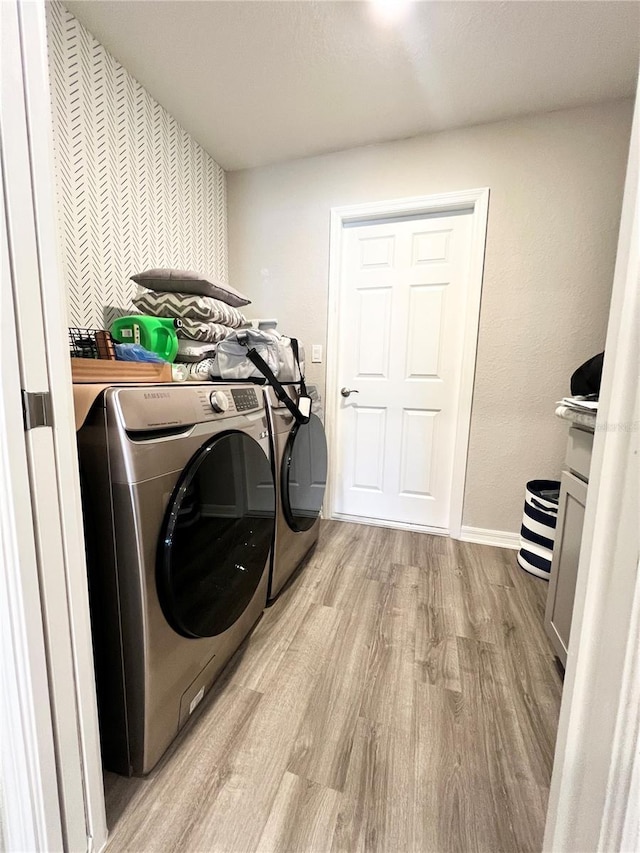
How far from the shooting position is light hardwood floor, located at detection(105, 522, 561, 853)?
0.78m

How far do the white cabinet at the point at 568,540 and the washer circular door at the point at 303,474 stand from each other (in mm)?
1029

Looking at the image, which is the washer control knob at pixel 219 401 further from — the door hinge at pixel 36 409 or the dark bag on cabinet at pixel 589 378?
the dark bag on cabinet at pixel 589 378

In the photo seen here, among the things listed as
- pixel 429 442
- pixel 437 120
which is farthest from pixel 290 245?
pixel 429 442

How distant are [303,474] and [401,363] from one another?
1059mm

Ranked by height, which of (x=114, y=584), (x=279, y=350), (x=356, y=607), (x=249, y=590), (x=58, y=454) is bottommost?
(x=356, y=607)

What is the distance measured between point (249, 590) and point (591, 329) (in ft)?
7.03

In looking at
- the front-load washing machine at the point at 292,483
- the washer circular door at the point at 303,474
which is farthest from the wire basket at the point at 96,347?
the washer circular door at the point at 303,474

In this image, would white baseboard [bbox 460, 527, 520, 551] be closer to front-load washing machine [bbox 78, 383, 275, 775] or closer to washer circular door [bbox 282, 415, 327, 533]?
washer circular door [bbox 282, 415, 327, 533]

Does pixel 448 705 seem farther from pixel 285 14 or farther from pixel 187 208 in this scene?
pixel 187 208

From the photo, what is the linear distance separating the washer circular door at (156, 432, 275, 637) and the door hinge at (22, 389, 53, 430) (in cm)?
30

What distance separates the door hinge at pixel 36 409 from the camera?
558 mm

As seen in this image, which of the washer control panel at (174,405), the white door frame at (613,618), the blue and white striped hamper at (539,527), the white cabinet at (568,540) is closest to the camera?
the white door frame at (613,618)

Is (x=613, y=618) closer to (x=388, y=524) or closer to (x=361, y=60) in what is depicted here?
(x=388, y=524)

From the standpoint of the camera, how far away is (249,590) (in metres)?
1.11
